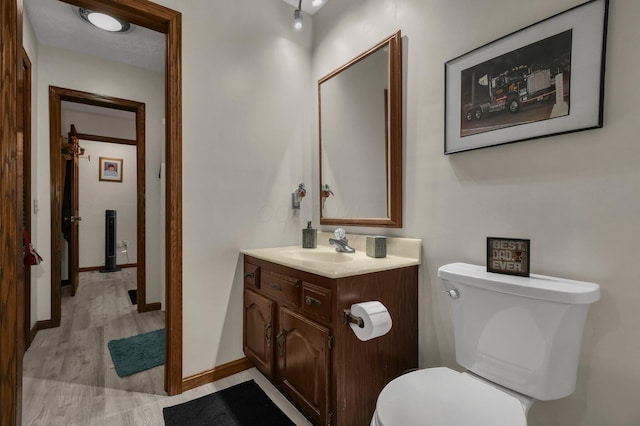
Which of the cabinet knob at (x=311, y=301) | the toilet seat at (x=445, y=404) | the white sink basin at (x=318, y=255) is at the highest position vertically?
the white sink basin at (x=318, y=255)

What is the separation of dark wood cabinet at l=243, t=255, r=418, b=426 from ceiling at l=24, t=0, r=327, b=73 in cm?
203

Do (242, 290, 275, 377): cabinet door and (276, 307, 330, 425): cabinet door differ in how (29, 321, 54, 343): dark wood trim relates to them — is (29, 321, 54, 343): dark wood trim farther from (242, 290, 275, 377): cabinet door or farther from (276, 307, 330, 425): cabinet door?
Result: (276, 307, 330, 425): cabinet door

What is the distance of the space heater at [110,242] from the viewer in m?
4.97

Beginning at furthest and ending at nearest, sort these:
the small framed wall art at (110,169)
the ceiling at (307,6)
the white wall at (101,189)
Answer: the small framed wall art at (110,169) < the white wall at (101,189) < the ceiling at (307,6)

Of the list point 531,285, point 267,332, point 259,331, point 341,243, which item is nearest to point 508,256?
point 531,285

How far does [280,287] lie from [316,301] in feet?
1.08

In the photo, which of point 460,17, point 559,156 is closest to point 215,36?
point 460,17

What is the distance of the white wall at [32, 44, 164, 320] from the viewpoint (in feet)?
8.57

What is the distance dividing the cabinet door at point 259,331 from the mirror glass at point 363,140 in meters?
0.75

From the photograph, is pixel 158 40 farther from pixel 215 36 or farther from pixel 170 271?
pixel 170 271

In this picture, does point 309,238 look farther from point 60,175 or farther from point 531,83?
point 60,175

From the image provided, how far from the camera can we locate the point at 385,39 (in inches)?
Answer: 69.4

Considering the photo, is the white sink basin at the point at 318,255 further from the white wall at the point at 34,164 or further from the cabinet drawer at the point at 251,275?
the white wall at the point at 34,164

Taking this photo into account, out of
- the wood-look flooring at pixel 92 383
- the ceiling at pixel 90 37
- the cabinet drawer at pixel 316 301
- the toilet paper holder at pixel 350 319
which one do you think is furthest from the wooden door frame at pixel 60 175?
the toilet paper holder at pixel 350 319
